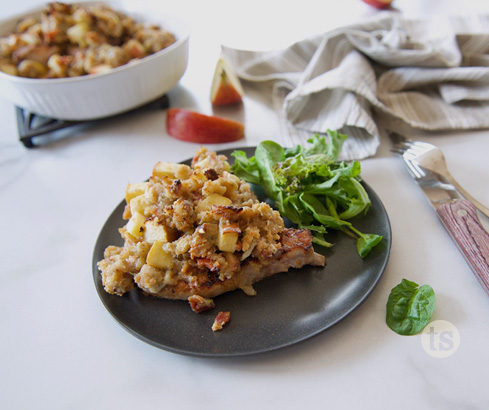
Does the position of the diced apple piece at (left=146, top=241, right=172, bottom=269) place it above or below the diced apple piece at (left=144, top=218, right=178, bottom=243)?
below

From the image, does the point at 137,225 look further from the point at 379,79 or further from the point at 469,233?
the point at 379,79

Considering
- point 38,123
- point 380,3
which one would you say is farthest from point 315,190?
point 380,3

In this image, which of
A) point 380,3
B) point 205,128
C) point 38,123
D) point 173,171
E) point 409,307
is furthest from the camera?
point 380,3

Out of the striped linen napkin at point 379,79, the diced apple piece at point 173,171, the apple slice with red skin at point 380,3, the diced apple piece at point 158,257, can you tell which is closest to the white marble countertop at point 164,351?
the striped linen napkin at point 379,79

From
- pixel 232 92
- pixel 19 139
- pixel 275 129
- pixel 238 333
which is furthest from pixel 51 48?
pixel 238 333

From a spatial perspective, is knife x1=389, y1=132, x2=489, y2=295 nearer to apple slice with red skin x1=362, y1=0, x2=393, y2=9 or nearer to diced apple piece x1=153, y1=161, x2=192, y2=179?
diced apple piece x1=153, y1=161, x2=192, y2=179

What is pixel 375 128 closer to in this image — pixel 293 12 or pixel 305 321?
pixel 305 321

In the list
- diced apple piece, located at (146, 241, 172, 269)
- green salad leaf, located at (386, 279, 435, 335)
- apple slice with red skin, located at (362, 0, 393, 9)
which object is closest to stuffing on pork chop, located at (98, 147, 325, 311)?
diced apple piece, located at (146, 241, 172, 269)
